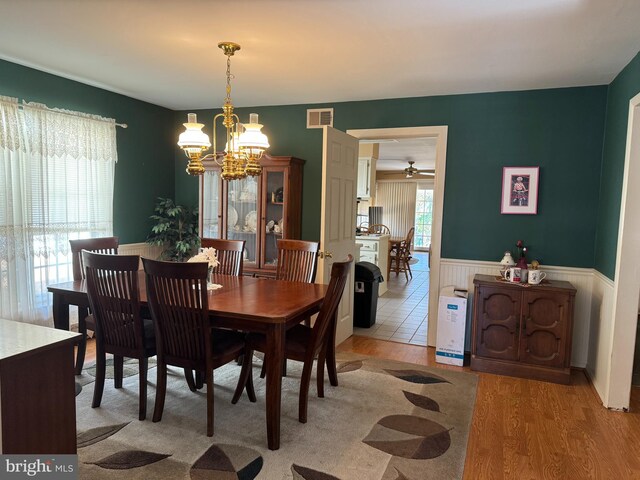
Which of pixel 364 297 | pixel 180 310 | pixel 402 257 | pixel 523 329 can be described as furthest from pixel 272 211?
pixel 402 257

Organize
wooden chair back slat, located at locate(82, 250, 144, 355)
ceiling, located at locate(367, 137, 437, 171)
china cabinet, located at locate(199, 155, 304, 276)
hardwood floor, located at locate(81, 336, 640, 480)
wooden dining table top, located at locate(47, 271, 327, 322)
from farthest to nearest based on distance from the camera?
ceiling, located at locate(367, 137, 437, 171), china cabinet, located at locate(199, 155, 304, 276), wooden chair back slat, located at locate(82, 250, 144, 355), wooden dining table top, located at locate(47, 271, 327, 322), hardwood floor, located at locate(81, 336, 640, 480)

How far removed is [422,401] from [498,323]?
1.03 metres

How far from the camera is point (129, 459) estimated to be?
2.24 metres

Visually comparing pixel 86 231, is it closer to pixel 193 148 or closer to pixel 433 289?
pixel 193 148

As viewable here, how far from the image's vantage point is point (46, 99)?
3.74 meters

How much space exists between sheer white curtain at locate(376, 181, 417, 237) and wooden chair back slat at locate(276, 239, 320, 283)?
9046mm

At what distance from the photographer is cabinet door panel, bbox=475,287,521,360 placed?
3545mm

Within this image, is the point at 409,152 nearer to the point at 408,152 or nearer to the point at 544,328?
the point at 408,152

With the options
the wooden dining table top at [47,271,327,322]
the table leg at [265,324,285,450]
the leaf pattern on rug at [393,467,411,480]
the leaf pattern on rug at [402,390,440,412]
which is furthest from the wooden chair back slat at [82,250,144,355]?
the leaf pattern on rug at [402,390,440,412]

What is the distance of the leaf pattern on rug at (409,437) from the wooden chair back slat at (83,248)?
7.65 ft

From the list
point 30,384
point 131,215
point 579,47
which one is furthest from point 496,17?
point 131,215

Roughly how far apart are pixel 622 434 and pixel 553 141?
90.1 inches

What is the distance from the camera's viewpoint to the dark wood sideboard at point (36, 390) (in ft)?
5.07

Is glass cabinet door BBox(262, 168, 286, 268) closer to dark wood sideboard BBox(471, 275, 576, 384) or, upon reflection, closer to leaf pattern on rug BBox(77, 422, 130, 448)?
dark wood sideboard BBox(471, 275, 576, 384)
